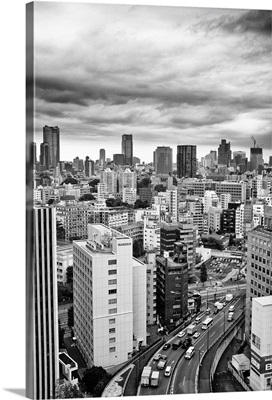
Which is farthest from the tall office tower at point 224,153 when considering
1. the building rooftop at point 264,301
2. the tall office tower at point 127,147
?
the building rooftop at point 264,301

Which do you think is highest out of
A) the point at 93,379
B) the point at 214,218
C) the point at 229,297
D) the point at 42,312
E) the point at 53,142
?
the point at 53,142

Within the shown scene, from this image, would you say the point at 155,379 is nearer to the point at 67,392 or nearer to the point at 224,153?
the point at 67,392

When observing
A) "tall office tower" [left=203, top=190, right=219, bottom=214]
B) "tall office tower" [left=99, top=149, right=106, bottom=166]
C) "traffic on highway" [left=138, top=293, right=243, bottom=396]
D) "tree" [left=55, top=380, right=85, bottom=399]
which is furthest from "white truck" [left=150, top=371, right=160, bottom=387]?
"tall office tower" [left=203, top=190, right=219, bottom=214]

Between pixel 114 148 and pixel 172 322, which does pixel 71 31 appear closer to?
pixel 114 148

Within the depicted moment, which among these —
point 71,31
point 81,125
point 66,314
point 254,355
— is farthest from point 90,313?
point 71,31

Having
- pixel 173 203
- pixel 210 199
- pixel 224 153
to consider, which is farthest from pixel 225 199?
pixel 224 153

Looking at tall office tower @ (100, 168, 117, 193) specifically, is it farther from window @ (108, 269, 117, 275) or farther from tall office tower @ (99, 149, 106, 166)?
window @ (108, 269, 117, 275)

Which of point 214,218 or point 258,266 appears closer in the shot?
point 258,266
